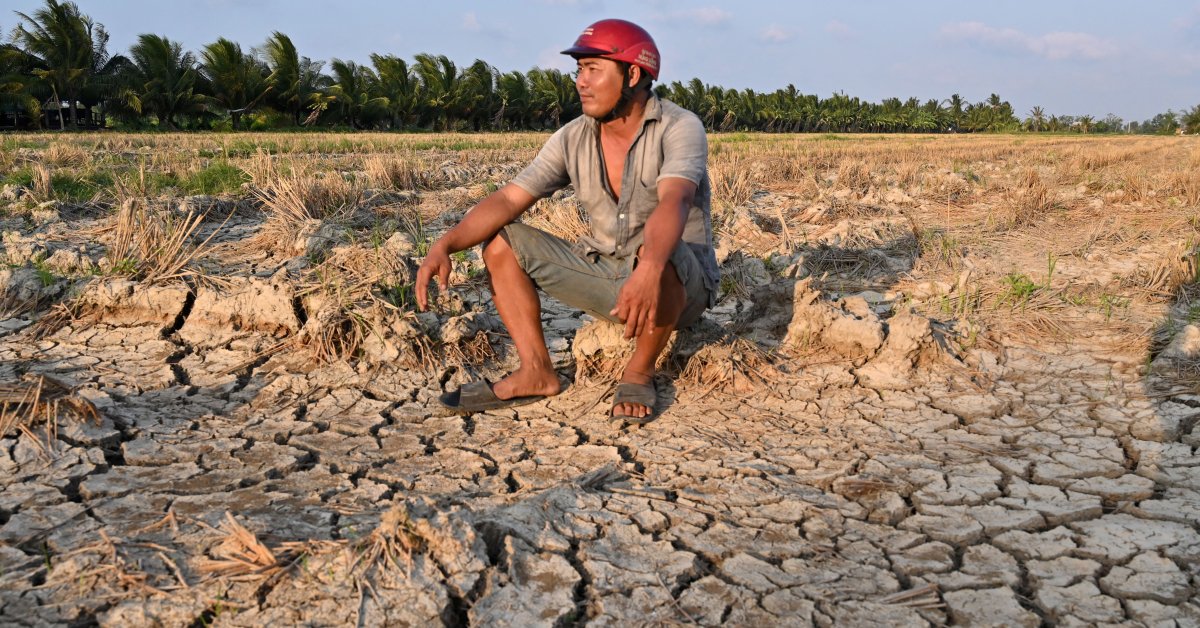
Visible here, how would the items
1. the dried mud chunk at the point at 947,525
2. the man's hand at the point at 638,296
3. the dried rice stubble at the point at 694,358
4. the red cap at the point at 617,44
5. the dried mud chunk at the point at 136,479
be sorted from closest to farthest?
the dried mud chunk at the point at 947,525 < the dried mud chunk at the point at 136,479 < the man's hand at the point at 638,296 < the red cap at the point at 617,44 < the dried rice stubble at the point at 694,358

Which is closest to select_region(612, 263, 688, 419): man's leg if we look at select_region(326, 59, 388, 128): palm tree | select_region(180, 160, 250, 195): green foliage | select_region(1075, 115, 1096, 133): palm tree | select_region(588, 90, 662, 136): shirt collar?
select_region(588, 90, 662, 136): shirt collar

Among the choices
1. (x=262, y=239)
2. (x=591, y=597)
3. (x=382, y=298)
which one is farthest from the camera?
(x=262, y=239)

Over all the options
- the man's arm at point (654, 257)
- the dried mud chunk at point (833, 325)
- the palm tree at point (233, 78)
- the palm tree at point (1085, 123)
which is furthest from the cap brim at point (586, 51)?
the palm tree at point (1085, 123)

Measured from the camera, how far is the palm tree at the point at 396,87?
32.3m

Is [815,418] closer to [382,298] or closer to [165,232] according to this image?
[382,298]

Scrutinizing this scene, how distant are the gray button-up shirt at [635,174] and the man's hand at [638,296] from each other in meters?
0.38

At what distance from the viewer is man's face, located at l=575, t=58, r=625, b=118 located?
256 centimetres

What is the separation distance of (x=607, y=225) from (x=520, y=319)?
1.45 feet

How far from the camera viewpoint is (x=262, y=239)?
4.66m

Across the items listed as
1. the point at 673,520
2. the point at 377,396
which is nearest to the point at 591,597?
the point at 673,520

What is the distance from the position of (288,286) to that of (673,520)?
7.00ft

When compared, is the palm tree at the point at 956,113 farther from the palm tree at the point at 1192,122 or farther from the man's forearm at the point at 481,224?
the man's forearm at the point at 481,224

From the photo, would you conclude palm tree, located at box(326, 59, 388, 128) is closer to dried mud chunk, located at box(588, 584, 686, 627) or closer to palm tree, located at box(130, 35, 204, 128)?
palm tree, located at box(130, 35, 204, 128)

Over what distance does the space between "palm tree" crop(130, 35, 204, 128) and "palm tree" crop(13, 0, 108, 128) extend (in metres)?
1.58
